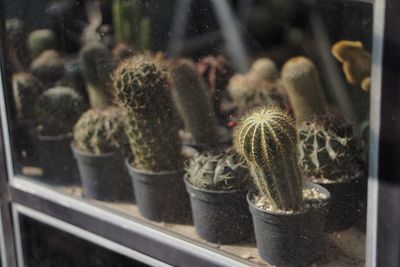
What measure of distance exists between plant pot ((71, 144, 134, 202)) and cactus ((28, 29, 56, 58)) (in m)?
0.30

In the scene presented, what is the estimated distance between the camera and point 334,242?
4.19 feet

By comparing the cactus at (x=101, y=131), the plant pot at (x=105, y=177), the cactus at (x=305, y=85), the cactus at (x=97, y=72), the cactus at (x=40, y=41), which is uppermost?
the cactus at (x=40, y=41)

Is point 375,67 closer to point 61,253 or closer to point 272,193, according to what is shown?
point 272,193

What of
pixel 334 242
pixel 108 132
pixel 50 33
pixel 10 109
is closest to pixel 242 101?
pixel 334 242

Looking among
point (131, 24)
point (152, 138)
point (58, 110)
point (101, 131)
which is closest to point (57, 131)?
point (58, 110)

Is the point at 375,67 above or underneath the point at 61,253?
above

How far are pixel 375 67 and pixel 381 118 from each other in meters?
0.09

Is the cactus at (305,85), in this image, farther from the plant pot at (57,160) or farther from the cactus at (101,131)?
the plant pot at (57,160)

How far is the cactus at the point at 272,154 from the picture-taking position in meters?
1.21

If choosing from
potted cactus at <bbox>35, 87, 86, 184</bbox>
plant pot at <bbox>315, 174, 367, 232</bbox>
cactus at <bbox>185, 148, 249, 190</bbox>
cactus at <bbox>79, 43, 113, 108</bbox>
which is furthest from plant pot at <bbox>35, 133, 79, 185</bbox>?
plant pot at <bbox>315, 174, 367, 232</bbox>

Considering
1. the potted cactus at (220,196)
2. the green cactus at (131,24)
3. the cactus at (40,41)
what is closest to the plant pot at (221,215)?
the potted cactus at (220,196)

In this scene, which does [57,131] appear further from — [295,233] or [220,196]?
[295,233]

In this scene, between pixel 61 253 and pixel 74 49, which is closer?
pixel 74 49

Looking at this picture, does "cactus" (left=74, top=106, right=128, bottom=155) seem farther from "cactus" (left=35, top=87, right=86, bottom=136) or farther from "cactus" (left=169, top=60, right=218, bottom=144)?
"cactus" (left=169, top=60, right=218, bottom=144)
